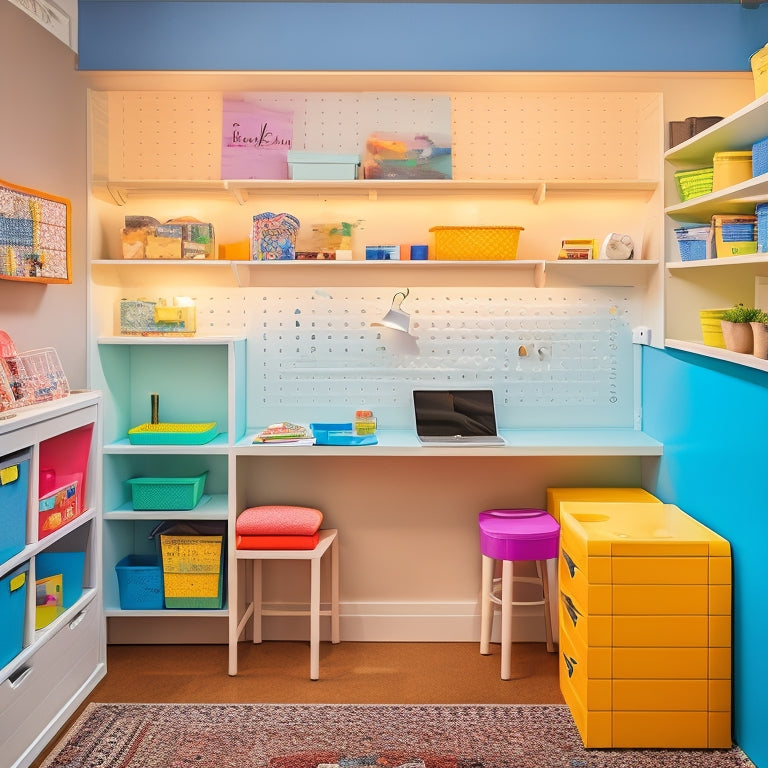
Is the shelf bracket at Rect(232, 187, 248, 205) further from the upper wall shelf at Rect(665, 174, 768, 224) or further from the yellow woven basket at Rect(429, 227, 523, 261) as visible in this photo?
the upper wall shelf at Rect(665, 174, 768, 224)

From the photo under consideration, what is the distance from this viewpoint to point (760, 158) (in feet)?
8.35

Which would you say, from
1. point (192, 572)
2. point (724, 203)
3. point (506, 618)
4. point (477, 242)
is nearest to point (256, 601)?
point (192, 572)

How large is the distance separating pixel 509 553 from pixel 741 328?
1287 mm

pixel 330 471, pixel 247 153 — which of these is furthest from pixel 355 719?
pixel 247 153

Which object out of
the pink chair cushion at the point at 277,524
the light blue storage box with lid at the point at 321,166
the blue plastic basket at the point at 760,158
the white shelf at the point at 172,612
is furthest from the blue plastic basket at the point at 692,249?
the white shelf at the point at 172,612

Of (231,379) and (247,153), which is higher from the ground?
(247,153)

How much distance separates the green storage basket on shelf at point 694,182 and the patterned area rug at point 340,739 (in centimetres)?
210

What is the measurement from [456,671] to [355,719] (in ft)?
1.98

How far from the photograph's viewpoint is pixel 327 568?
12.1ft

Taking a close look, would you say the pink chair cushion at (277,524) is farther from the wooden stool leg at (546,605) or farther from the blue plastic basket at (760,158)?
the blue plastic basket at (760,158)

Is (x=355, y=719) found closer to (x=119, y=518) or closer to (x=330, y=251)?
(x=119, y=518)

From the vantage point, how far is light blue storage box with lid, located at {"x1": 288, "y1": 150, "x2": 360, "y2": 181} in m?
3.45

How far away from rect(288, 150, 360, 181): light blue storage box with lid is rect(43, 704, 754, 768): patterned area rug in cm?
219

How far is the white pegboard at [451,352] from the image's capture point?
3.71 metres
